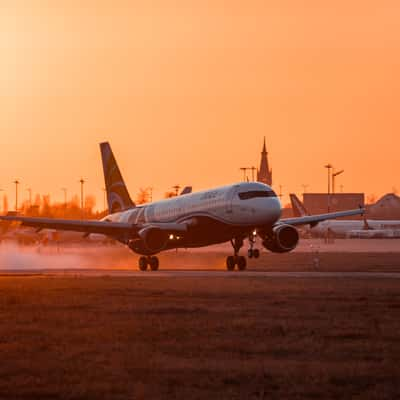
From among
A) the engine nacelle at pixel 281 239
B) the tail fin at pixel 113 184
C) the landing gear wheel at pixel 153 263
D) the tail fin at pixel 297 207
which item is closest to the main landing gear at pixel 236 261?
the engine nacelle at pixel 281 239

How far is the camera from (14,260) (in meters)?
72.8

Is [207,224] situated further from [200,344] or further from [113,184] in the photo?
[200,344]

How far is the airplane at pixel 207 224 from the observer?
162 ft

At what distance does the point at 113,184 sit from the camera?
2640 inches

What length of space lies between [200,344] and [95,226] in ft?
124

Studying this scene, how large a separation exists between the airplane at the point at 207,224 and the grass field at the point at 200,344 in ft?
49.9

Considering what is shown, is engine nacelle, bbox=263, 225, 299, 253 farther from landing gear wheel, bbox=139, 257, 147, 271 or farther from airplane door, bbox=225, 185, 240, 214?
landing gear wheel, bbox=139, 257, 147, 271

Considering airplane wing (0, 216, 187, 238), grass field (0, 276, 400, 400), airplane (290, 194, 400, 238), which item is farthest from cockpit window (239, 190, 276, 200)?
airplane (290, 194, 400, 238)

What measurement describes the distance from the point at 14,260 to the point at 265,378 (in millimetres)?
59113

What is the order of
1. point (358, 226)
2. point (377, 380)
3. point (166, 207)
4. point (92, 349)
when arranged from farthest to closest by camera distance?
point (358, 226) → point (166, 207) → point (92, 349) → point (377, 380)

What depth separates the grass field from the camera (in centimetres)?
1491

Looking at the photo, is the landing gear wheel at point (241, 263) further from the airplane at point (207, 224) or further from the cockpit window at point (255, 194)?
the cockpit window at point (255, 194)

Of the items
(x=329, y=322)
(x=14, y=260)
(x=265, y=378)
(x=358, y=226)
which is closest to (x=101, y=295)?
(x=329, y=322)

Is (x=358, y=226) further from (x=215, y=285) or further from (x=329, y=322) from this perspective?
(x=329, y=322)
